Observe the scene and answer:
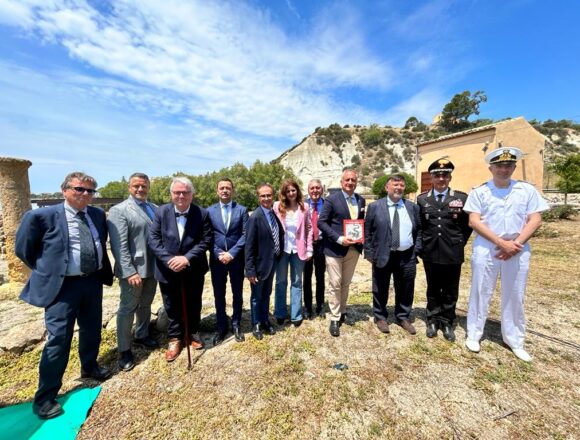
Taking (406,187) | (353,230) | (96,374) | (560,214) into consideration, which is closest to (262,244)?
(353,230)

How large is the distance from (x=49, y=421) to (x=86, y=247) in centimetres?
156

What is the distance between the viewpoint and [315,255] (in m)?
4.21

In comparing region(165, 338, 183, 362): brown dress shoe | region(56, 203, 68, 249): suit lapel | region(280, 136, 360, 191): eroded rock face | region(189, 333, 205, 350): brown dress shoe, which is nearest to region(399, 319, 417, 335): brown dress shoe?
region(189, 333, 205, 350): brown dress shoe

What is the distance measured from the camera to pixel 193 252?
3160 millimetres

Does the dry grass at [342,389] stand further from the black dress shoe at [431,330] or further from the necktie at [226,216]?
the necktie at [226,216]

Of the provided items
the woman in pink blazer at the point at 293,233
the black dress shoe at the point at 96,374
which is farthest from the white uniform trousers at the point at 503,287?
the black dress shoe at the point at 96,374

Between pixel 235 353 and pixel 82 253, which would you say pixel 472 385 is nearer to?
pixel 235 353

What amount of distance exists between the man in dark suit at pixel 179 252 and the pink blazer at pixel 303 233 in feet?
3.26

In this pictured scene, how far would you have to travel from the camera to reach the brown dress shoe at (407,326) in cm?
374

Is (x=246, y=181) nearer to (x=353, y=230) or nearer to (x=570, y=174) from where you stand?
(x=570, y=174)

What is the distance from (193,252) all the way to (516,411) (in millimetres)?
3628

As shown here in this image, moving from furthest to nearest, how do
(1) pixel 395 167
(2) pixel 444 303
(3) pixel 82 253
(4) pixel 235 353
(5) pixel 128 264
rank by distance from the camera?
(1) pixel 395 167 < (2) pixel 444 303 < (4) pixel 235 353 < (5) pixel 128 264 < (3) pixel 82 253

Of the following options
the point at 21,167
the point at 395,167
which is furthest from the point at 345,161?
the point at 21,167

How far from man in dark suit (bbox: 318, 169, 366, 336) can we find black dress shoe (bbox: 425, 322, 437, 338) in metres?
1.24
